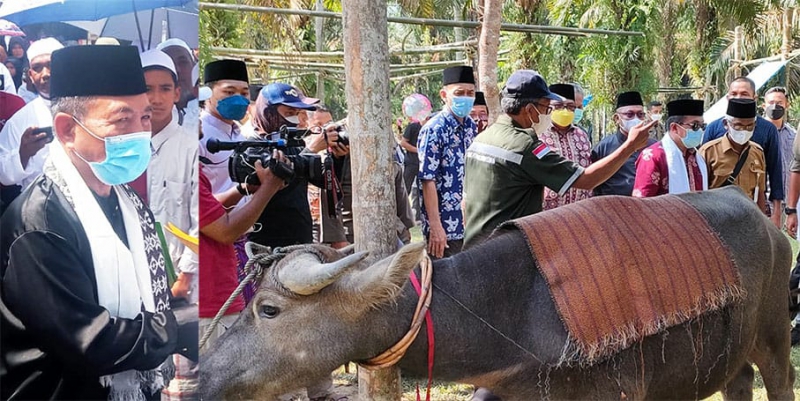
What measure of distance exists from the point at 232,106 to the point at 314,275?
85.8 inches

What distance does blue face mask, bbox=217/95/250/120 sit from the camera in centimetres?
486

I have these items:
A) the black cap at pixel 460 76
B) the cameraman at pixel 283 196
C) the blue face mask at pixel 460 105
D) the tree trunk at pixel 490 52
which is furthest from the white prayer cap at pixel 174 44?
the tree trunk at pixel 490 52

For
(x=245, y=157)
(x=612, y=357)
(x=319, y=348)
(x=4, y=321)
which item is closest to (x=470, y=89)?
(x=245, y=157)

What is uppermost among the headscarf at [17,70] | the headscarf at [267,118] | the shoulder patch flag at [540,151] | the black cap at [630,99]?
the headscarf at [17,70]

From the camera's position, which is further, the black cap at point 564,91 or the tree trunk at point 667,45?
the tree trunk at point 667,45

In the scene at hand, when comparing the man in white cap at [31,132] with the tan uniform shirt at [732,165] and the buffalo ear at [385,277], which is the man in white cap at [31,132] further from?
the tan uniform shirt at [732,165]

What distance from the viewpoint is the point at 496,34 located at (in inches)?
304

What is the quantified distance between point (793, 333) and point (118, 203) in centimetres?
658

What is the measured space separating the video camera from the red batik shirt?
2751mm

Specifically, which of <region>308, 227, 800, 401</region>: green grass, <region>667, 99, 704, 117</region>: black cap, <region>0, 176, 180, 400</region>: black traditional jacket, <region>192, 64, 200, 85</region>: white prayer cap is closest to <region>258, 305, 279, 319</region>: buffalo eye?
<region>0, 176, 180, 400</region>: black traditional jacket

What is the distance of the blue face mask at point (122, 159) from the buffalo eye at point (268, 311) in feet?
2.39

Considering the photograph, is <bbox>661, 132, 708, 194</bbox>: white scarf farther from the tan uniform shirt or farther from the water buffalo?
the water buffalo

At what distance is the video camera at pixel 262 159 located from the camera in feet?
13.4

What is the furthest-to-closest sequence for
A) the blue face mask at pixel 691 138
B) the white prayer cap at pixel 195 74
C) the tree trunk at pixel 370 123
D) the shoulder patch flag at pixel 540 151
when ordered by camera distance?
the blue face mask at pixel 691 138 < the shoulder patch flag at pixel 540 151 < the tree trunk at pixel 370 123 < the white prayer cap at pixel 195 74
